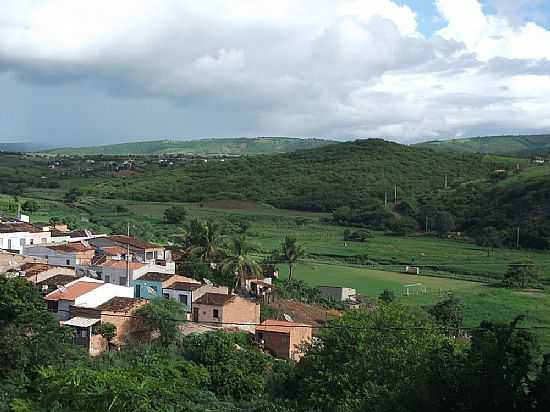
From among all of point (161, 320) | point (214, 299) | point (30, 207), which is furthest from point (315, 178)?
point (161, 320)

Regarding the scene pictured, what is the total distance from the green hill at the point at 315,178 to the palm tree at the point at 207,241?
49.9 metres

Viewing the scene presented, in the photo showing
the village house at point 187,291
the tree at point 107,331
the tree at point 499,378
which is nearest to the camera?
the tree at point 499,378

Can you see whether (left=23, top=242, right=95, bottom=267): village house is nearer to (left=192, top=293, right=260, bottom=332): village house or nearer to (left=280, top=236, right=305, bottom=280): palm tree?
(left=192, top=293, right=260, bottom=332): village house

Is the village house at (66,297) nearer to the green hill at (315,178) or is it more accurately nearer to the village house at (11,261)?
the village house at (11,261)

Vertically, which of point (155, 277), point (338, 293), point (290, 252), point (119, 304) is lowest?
point (338, 293)

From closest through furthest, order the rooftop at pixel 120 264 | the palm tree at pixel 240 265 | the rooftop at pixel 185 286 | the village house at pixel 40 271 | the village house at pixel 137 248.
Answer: the rooftop at pixel 185 286 < the village house at pixel 40 271 < the rooftop at pixel 120 264 < the palm tree at pixel 240 265 < the village house at pixel 137 248

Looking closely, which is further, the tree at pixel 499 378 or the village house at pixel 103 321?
the village house at pixel 103 321

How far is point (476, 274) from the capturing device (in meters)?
49.0

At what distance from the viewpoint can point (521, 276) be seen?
148 ft

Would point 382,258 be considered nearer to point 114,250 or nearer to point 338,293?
point 338,293

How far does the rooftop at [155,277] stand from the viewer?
3223 centimetres

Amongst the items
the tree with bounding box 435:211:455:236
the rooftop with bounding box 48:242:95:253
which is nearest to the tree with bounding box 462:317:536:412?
the rooftop with bounding box 48:242:95:253

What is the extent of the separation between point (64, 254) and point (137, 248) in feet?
14.1

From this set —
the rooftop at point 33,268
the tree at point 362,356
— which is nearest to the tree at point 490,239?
the rooftop at point 33,268
